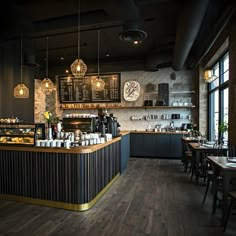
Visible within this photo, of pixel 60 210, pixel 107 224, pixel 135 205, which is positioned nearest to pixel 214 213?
pixel 135 205

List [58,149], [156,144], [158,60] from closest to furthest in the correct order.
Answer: [58,149], [158,60], [156,144]

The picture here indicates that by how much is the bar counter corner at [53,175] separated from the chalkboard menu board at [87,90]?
479 centimetres

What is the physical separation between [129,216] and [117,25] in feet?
13.0

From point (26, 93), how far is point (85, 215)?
11.6ft

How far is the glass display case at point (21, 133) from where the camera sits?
3.66 meters

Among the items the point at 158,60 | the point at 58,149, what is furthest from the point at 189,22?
the point at 158,60

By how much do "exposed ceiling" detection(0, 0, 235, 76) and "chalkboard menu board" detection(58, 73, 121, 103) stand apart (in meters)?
1.16

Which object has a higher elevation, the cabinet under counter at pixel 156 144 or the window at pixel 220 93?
the window at pixel 220 93

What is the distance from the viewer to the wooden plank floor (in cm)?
272

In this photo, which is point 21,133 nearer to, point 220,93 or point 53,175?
point 53,175

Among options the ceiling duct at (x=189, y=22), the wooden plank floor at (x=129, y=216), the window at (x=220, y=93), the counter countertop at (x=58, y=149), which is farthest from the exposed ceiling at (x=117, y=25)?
the wooden plank floor at (x=129, y=216)

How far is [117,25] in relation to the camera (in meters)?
4.89

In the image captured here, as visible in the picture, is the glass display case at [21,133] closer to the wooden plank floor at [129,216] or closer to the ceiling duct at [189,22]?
the wooden plank floor at [129,216]

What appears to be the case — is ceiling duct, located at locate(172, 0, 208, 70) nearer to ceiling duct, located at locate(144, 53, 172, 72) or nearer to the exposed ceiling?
the exposed ceiling
